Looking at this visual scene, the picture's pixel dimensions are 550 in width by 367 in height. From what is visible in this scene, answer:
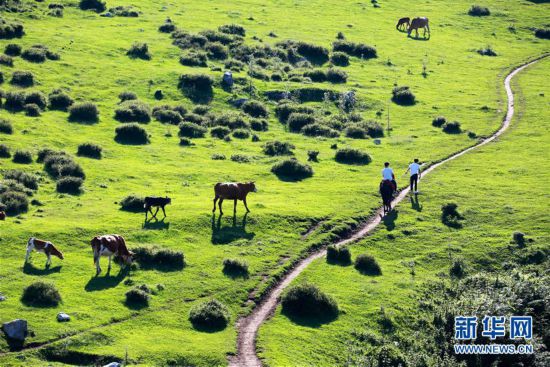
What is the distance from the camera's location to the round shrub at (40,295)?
36094 millimetres

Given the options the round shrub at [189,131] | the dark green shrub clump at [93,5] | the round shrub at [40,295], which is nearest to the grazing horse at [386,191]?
the round shrub at [189,131]

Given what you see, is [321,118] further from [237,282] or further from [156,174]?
[237,282]

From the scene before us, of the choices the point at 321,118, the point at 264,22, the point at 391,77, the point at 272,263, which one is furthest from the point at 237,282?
the point at 264,22

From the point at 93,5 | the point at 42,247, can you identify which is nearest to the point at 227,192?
the point at 42,247

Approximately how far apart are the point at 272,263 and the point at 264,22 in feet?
237

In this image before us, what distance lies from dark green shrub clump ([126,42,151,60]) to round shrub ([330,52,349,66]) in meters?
21.8

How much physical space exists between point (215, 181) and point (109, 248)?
18.9 m

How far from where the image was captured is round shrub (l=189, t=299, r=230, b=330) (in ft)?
121

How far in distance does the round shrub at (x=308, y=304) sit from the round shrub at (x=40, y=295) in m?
10.6

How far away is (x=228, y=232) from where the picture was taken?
47375 mm

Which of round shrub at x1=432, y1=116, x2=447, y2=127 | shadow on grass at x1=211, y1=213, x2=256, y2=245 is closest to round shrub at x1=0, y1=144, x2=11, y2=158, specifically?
shadow on grass at x1=211, y1=213, x2=256, y2=245

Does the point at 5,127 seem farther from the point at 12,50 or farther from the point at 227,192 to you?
the point at 227,192

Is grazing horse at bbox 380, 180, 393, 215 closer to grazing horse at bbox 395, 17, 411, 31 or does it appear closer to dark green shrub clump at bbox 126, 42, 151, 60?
dark green shrub clump at bbox 126, 42, 151, 60

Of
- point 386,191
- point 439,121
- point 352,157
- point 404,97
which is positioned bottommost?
point 352,157
